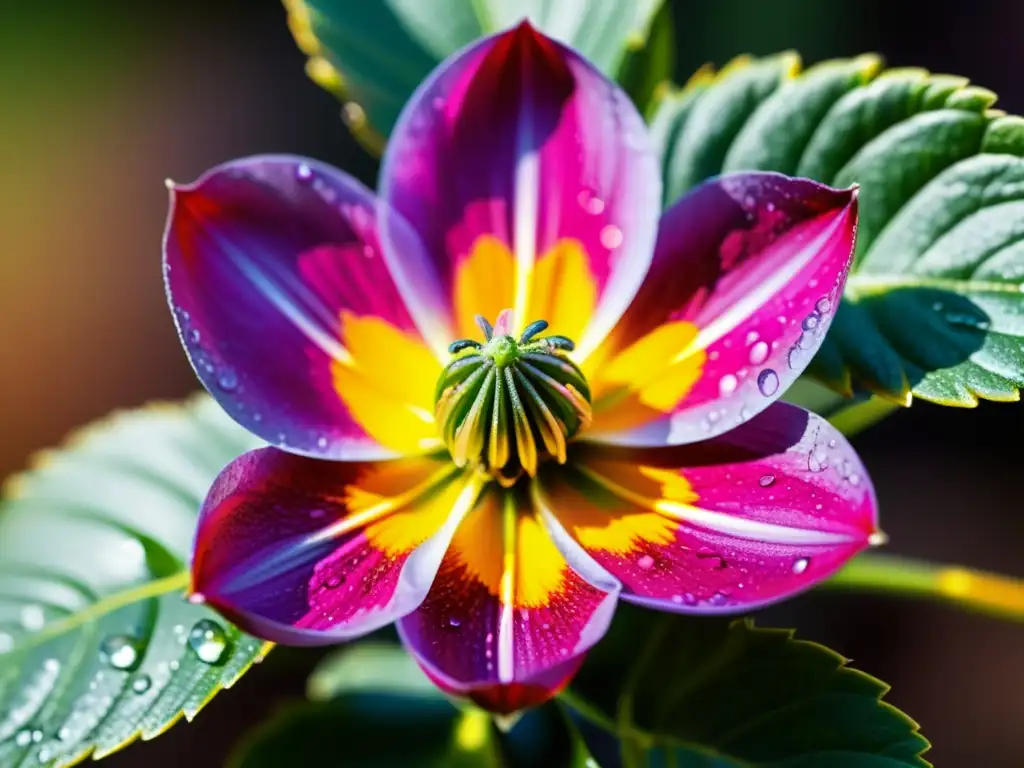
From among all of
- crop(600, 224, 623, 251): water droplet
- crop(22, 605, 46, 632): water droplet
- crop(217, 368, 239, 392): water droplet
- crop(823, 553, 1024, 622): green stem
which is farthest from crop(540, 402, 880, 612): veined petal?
crop(22, 605, 46, 632): water droplet

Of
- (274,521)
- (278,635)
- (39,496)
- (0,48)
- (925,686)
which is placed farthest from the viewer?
(0,48)

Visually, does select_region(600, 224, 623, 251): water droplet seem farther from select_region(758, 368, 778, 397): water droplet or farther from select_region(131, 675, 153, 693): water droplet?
select_region(131, 675, 153, 693): water droplet

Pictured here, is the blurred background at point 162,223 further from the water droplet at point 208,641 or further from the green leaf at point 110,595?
the water droplet at point 208,641

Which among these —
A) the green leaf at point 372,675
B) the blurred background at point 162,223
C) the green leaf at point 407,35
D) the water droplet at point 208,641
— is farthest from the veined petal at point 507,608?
the blurred background at point 162,223

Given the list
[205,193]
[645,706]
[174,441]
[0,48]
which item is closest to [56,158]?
[0,48]

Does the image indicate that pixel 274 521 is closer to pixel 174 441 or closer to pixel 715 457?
pixel 715 457

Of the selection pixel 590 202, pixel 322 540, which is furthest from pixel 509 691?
pixel 590 202
